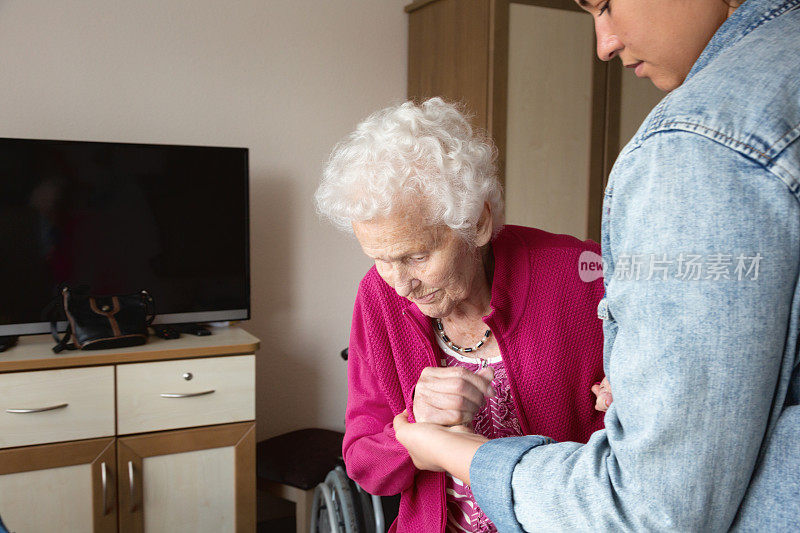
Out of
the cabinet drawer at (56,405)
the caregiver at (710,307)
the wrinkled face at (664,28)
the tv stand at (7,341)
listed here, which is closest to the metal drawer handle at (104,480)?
the cabinet drawer at (56,405)

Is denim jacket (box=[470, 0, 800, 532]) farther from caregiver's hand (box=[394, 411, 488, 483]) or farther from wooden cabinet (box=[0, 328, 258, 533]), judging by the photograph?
wooden cabinet (box=[0, 328, 258, 533])

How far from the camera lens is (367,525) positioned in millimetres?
2012

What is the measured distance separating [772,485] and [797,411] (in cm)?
6

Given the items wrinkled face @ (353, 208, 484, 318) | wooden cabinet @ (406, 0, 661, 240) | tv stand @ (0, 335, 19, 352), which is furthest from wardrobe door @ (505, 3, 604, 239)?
tv stand @ (0, 335, 19, 352)

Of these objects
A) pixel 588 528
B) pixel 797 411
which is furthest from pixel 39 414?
pixel 797 411

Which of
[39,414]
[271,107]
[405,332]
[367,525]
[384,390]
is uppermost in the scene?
[271,107]

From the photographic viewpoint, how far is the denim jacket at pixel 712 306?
0.46 metres

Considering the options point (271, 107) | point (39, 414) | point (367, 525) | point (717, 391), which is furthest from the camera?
point (271, 107)

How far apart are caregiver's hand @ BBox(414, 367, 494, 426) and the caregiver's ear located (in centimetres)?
32

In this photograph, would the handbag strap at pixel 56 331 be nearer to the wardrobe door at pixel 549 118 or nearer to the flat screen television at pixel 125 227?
the flat screen television at pixel 125 227

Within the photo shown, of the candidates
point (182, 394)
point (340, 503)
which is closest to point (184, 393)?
point (182, 394)

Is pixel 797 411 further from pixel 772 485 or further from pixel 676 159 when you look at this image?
pixel 676 159

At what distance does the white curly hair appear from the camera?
1188 mm

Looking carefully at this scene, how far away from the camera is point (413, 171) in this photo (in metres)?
1.20
